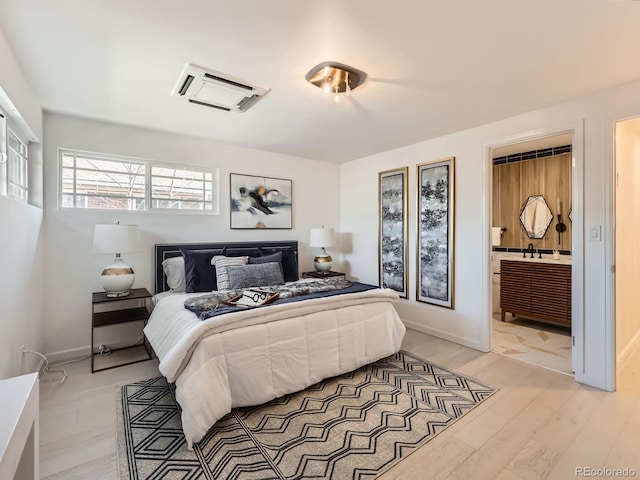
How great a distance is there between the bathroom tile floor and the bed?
1.31m

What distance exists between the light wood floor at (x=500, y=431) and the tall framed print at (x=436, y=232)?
1101 mm

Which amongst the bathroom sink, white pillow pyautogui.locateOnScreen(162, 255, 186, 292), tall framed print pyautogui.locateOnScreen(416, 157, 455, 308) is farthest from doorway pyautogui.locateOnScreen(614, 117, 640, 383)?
white pillow pyautogui.locateOnScreen(162, 255, 186, 292)

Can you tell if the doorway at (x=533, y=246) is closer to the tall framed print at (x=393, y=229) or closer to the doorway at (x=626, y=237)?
the doorway at (x=626, y=237)

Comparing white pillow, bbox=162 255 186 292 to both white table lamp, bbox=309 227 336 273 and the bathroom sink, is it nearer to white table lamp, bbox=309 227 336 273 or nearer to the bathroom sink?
white table lamp, bbox=309 227 336 273

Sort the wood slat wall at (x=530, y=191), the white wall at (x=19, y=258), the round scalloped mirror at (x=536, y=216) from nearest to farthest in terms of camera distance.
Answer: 1. the white wall at (x=19, y=258)
2. the wood slat wall at (x=530, y=191)
3. the round scalloped mirror at (x=536, y=216)

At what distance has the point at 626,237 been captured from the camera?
279 cm

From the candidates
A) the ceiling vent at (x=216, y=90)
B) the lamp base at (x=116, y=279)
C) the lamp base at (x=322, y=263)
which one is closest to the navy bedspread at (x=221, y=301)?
the lamp base at (x=116, y=279)

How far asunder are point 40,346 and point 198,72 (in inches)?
110

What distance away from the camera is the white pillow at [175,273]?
128 inches

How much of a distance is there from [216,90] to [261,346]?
1.97 metres

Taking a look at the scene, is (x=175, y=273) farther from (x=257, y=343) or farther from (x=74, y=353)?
(x=257, y=343)

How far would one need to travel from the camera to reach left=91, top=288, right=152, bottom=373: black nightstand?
8.99 feet

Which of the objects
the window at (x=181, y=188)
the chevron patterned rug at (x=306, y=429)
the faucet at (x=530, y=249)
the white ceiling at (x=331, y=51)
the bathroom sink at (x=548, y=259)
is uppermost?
the white ceiling at (x=331, y=51)

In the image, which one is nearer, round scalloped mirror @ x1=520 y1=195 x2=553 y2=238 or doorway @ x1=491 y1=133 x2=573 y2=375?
doorway @ x1=491 y1=133 x2=573 y2=375
